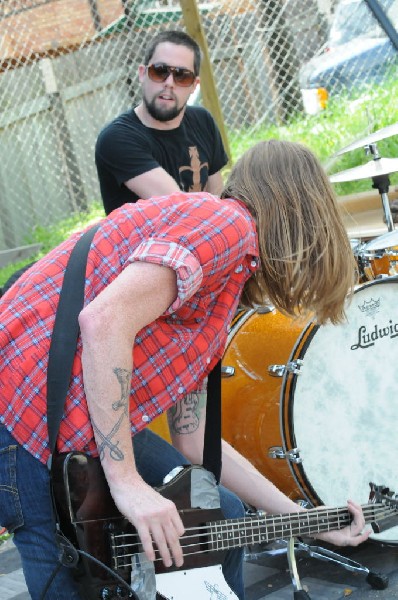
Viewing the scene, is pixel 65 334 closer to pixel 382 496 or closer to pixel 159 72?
pixel 382 496

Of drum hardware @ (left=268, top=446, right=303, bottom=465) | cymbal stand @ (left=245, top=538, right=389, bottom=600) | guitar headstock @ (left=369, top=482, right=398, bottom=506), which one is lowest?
cymbal stand @ (left=245, top=538, right=389, bottom=600)

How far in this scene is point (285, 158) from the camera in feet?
7.28

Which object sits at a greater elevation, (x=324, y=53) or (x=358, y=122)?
(x=324, y=53)

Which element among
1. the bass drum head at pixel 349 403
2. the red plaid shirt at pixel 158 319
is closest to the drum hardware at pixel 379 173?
the bass drum head at pixel 349 403

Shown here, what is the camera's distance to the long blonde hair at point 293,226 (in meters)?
2.15

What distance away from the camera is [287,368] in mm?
3492

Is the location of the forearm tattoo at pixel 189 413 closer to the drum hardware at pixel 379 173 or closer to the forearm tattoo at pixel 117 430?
the forearm tattoo at pixel 117 430

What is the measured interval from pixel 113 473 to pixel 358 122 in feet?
19.1

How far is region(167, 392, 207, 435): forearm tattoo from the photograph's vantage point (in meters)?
2.48

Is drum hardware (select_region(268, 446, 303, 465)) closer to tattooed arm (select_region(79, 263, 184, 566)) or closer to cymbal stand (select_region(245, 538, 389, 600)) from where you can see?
cymbal stand (select_region(245, 538, 389, 600))

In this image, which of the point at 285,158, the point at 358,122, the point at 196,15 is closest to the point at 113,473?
the point at 285,158

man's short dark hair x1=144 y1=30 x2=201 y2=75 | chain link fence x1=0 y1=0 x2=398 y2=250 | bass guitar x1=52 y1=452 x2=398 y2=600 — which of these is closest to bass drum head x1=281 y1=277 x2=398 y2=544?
bass guitar x1=52 y1=452 x2=398 y2=600

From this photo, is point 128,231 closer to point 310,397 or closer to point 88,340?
point 88,340

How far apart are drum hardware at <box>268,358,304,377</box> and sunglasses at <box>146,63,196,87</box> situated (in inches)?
57.0
